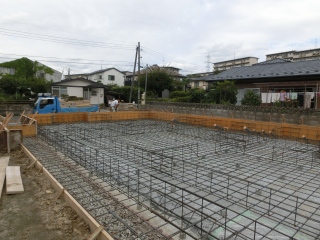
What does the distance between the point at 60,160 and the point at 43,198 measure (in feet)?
5.76

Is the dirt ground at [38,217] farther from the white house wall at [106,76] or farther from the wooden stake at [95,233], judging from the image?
the white house wall at [106,76]

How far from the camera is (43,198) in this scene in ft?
11.6

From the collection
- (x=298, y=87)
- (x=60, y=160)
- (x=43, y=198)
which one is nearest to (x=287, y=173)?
(x=43, y=198)

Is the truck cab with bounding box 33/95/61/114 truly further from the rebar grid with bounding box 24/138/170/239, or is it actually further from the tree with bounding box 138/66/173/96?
the tree with bounding box 138/66/173/96

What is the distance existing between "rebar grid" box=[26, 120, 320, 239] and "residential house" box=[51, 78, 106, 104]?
14.5 m

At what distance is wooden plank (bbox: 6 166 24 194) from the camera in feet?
12.1

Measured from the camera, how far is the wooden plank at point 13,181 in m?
3.68

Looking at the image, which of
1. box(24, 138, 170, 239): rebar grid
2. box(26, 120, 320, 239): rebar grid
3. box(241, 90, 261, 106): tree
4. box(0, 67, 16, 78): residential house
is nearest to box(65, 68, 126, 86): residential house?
box(0, 67, 16, 78): residential house

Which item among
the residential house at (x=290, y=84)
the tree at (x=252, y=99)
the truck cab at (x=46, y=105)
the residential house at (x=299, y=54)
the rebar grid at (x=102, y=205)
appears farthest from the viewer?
the residential house at (x=299, y=54)

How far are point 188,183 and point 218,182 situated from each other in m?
0.53

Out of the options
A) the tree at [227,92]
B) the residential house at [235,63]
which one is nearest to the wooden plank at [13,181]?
the tree at [227,92]

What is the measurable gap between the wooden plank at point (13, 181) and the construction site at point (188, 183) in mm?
406

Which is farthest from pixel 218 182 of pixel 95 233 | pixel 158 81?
pixel 158 81

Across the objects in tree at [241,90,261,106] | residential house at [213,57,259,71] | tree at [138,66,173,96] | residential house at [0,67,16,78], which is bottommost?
tree at [241,90,261,106]
